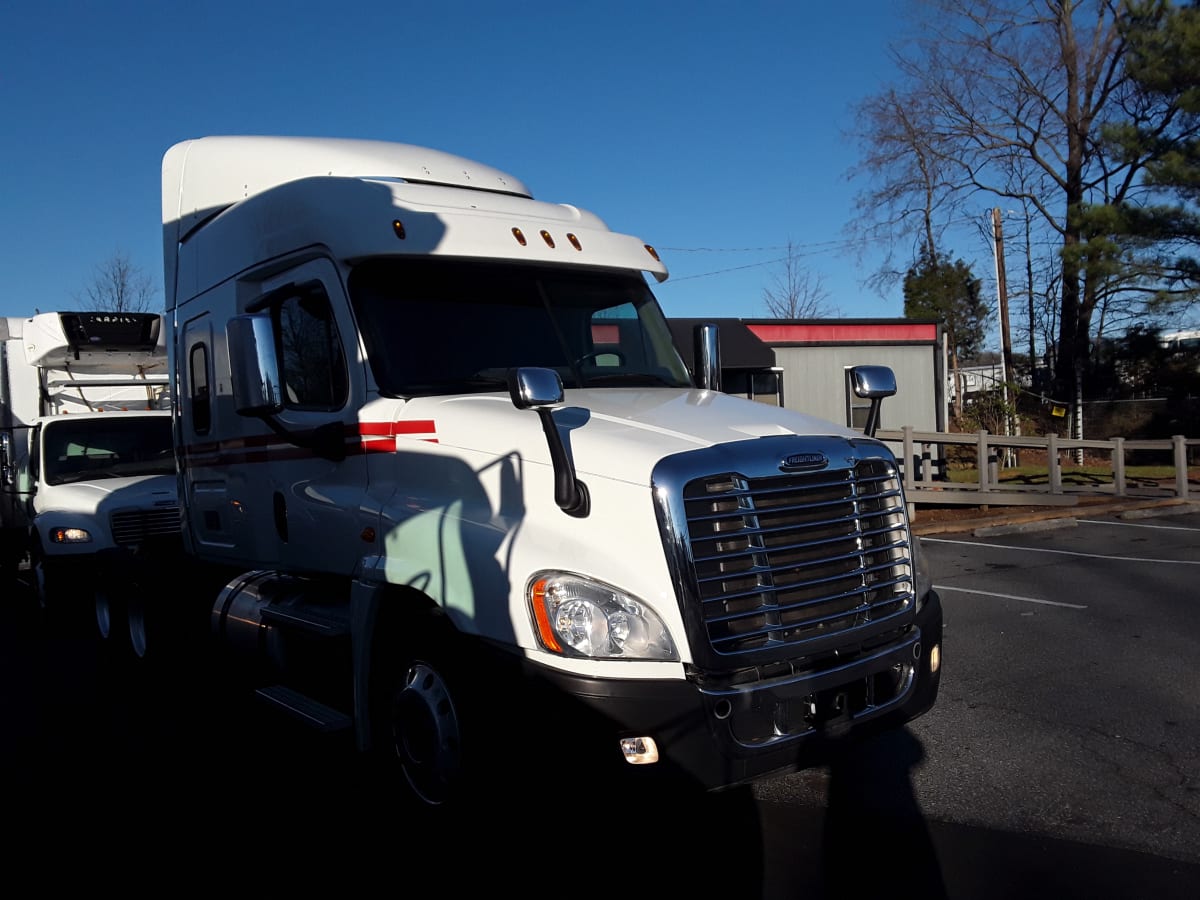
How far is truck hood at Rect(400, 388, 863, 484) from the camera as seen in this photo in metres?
3.98

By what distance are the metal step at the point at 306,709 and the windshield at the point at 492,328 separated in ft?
4.97

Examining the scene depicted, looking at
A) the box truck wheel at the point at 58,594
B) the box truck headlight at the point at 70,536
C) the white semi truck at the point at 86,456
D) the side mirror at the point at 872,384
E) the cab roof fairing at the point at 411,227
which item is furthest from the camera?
the box truck wheel at the point at 58,594

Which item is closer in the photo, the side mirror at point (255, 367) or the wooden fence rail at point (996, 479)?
the side mirror at point (255, 367)

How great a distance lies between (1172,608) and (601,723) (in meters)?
7.11

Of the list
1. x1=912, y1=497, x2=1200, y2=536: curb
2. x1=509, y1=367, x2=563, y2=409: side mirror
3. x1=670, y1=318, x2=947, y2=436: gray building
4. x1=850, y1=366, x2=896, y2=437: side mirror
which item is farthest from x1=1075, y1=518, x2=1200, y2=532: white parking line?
x1=509, y1=367, x2=563, y2=409: side mirror

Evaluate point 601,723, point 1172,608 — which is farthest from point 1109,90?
point 601,723

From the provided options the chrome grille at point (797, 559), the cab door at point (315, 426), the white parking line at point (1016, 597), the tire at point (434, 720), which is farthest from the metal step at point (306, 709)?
the white parking line at point (1016, 597)

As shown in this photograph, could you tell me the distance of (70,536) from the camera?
946 cm

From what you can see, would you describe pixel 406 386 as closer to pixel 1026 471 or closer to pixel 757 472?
pixel 757 472

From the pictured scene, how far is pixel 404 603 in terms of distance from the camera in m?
4.48

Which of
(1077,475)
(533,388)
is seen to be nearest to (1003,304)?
(1077,475)

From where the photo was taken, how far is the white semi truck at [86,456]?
8.82m

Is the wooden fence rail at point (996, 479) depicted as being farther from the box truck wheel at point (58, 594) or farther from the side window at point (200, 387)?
the side window at point (200, 387)

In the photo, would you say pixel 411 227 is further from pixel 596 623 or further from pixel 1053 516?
pixel 1053 516
